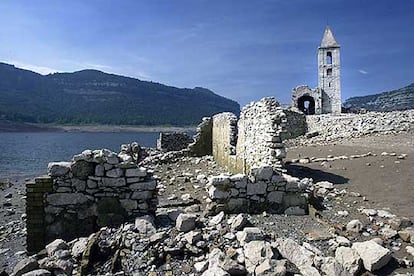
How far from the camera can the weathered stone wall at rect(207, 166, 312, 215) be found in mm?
8539

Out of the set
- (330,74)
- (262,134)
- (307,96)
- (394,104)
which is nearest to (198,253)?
(262,134)

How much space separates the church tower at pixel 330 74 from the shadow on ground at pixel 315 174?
41.4 m

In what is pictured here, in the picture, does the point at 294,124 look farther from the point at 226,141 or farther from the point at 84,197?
the point at 84,197

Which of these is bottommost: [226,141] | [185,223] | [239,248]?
[239,248]

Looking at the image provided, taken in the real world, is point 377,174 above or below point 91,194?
below

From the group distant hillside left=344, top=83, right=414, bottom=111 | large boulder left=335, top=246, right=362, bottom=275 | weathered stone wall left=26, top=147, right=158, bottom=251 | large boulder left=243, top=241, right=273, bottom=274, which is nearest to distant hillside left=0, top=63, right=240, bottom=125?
distant hillside left=344, top=83, right=414, bottom=111

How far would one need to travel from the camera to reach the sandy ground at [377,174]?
9836 mm

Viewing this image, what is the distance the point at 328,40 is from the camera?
192 feet

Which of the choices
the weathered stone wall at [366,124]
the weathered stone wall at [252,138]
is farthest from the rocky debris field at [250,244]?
the weathered stone wall at [366,124]

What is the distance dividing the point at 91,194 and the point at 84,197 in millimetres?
154

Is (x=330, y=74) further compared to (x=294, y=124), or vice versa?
(x=330, y=74)

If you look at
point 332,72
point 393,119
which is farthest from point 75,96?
point 393,119

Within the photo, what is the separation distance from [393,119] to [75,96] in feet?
538

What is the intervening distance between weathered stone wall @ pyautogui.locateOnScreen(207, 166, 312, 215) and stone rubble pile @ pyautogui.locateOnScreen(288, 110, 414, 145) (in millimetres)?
18356
